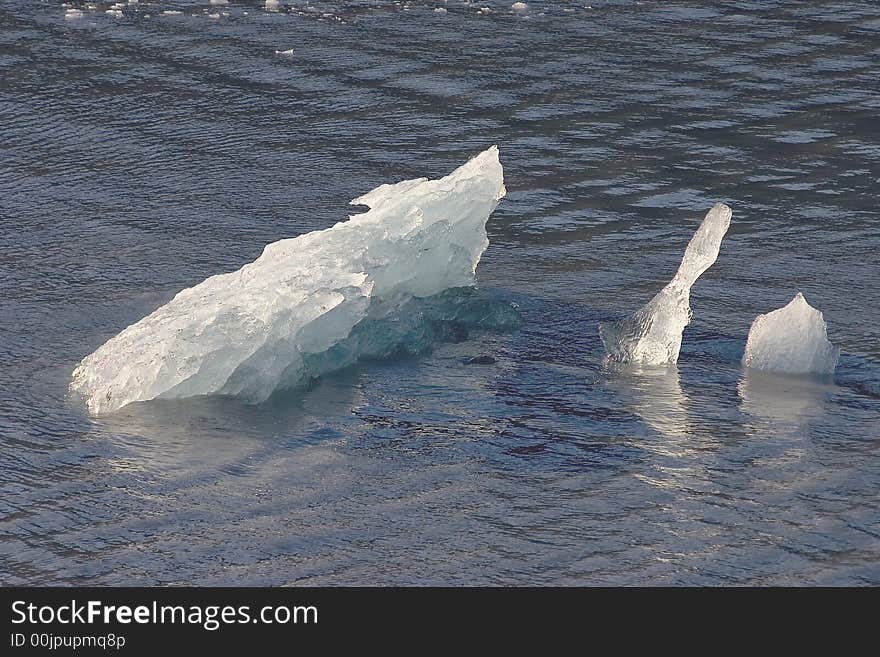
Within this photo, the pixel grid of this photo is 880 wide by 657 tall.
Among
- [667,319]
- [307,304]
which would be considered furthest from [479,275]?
[307,304]

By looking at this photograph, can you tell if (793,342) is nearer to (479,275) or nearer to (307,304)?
(479,275)

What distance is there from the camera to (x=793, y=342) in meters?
8.78

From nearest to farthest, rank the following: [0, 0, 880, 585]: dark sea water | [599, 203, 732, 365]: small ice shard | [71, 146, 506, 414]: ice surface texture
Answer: [0, 0, 880, 585]: dark sea water
[71, 146, 506, 414]: ice surface texture
[599, 203, 732, 365]: small ice shard

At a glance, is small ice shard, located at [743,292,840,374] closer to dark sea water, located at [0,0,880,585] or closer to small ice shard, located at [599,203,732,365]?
dark sea water, located at [0,0,880,585]

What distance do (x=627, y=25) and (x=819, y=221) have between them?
266 inches

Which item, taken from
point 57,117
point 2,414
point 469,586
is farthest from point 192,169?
point 469,586

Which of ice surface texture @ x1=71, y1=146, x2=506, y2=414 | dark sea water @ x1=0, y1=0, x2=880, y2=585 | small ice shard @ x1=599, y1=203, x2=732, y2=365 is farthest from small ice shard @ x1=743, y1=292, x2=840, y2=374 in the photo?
ice surface texture @ x1=71, y1=146, x2=506, y2=414

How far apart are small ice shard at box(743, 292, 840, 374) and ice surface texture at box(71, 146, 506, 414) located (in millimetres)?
2108

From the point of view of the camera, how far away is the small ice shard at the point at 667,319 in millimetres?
8898

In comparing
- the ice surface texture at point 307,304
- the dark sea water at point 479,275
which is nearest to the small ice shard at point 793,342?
the dark sea water at point 479,275

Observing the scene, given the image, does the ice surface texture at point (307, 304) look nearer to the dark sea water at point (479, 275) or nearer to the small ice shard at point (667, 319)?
the dark sea water at point (479, 275)

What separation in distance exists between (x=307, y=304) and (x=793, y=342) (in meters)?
3.07

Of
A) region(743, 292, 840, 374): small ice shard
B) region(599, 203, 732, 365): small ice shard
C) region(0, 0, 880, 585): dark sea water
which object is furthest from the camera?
region(599, 203, 732, 365): small ice shard

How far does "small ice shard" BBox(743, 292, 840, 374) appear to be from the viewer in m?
8.73
